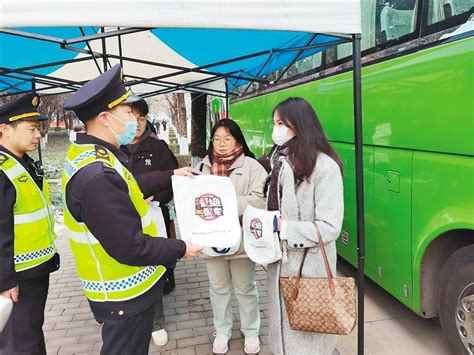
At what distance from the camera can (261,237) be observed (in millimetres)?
2195

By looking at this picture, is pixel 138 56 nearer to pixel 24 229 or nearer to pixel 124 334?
pixel 24 229

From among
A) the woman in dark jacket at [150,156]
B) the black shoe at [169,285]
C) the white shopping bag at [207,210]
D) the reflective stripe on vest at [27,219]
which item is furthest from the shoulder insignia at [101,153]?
the black shoe at [169,285]

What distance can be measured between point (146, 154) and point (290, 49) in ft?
5.66

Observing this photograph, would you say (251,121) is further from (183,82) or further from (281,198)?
(281,198)

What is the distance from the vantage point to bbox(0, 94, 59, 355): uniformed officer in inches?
85.2

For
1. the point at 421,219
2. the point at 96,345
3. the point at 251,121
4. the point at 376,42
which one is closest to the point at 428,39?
the point at 376,42

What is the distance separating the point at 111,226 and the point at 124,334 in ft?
1.94

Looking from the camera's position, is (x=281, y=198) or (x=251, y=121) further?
(x=251, y=121)

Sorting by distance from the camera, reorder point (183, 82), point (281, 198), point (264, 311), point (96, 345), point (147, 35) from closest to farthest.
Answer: point (281, 198)
point (96, 345)
point (264, 311)
point (147, 35)
point (183, 82)

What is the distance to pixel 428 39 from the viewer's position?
2.63 metres

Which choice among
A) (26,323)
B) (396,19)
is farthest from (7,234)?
(396,19)

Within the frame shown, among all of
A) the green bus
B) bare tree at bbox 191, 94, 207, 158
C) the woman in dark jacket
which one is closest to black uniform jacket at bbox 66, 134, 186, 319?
the woman in dark jacket

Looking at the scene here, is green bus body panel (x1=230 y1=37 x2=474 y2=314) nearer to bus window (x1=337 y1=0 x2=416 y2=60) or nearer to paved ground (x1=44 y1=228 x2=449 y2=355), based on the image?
bus window (x1=337 y1=0 x2=416 y2=60)

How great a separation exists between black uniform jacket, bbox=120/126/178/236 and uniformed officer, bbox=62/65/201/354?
1.43m
